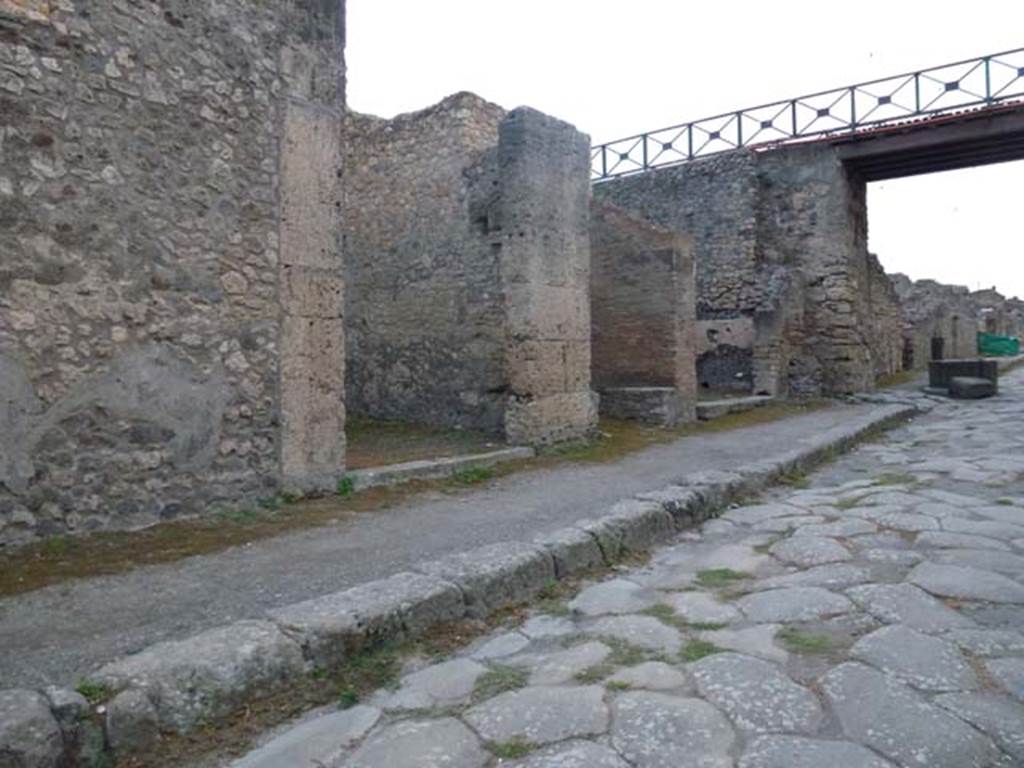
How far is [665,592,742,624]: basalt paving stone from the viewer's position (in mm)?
2885

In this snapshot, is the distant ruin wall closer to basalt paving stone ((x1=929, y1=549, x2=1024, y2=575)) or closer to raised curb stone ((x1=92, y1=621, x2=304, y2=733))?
basalt paving stone ((x1=929, y1=549, x2=1024, y2=575))

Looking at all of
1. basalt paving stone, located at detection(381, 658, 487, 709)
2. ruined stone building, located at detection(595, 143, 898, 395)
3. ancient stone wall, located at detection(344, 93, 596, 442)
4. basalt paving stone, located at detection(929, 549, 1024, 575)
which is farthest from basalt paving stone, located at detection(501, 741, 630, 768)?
ruined stone building, located at detection(595, 143, 898, 395)

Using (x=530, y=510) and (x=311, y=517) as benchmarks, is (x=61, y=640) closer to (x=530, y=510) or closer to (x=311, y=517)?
(x=311, y=517)

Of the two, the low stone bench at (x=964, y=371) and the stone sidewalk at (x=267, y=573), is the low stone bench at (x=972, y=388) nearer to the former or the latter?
the low stone bench at (x=964, y=371)

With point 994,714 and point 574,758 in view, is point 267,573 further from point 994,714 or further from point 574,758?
point 994,714

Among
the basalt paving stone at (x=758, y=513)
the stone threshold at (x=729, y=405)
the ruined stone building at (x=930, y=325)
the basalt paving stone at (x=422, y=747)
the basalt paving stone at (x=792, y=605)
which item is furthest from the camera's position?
the ruined stone building at (x=930, y=325)

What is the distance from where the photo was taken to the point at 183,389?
14.1 feet

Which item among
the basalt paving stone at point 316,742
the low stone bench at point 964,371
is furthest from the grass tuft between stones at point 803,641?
the low stone bench at point 964,371

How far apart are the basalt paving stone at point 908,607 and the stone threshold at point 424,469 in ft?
10.9

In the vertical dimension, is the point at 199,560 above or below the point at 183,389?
below

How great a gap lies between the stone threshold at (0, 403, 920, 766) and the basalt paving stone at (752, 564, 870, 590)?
861mm

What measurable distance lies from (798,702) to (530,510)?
2.69 m

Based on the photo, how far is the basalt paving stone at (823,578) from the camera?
10.5 ft

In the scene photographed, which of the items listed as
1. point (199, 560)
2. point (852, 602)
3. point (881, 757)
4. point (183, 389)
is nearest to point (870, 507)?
point (852, 602)
